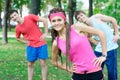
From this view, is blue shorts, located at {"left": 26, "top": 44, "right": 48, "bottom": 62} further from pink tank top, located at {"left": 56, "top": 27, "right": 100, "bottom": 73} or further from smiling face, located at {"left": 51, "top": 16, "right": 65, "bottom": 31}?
smiling face, located at {"left": 51, "top": 16, "right": 65, "bottom": 31}

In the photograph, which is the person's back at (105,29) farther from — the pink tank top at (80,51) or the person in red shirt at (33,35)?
the pink tank top at (80,51)

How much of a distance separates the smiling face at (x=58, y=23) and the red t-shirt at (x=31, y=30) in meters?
3.75

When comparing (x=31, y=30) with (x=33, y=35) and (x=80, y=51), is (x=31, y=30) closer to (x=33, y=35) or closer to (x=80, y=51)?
(x=33, y=35)

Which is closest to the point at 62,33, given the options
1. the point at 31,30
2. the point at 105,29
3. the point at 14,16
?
the point at 105,29

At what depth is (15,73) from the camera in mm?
9953

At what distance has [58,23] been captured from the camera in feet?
13.5

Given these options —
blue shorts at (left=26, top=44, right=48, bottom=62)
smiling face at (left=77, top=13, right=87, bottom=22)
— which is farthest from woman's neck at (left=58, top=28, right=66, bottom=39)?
blue shorts at (left=26, top=44, right=48, bottom=62)

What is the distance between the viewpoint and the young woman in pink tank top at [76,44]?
4.13 m

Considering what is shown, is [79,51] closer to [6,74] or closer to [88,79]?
[88,79]

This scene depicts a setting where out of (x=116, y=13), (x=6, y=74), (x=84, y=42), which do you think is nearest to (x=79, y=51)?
(x=84, y=42)

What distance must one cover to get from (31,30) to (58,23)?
12.9ft

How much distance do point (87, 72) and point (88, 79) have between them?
98mm

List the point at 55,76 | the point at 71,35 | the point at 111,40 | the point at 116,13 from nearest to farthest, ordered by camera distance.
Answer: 1. the point at 71,35
2. the point at 111,40
3. the point at 55,76
4. the point at 116,13

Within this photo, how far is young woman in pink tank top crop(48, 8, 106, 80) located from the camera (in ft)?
13.5
